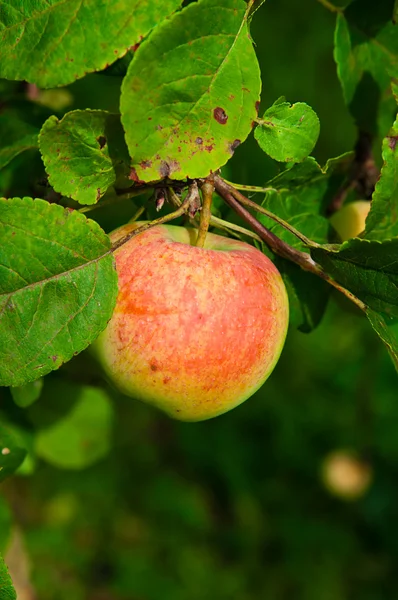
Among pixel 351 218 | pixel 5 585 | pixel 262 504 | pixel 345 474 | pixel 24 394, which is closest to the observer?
pixel 5 585

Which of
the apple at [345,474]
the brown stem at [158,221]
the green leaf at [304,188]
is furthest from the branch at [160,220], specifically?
the apple at [345,474]

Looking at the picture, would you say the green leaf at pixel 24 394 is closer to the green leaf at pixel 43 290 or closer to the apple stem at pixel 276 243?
the green leaf at pixel 43 290

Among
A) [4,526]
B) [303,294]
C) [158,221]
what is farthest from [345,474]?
[158,221]

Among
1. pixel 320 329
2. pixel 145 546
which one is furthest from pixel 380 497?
pixel 145 546

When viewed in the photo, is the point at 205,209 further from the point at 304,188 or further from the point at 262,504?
the point at 262,504

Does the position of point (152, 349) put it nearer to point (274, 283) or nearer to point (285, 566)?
point (274, 283)

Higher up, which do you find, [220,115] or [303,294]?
[220,115]

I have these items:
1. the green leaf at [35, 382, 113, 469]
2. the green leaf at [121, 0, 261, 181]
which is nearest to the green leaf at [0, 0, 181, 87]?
the green leaf at [121, 0, 261, 181]

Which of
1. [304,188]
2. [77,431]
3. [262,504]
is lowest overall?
[262,504]
